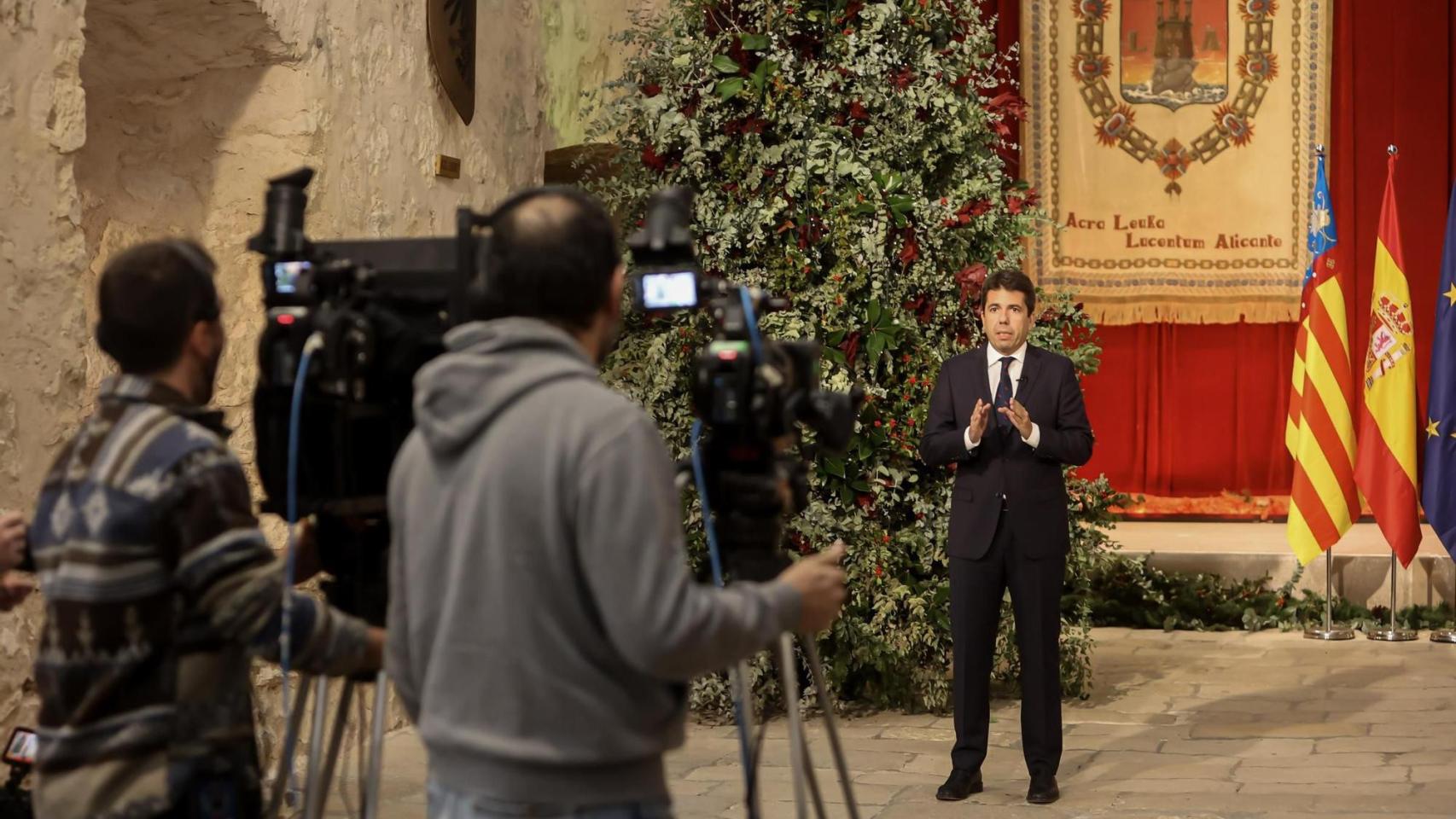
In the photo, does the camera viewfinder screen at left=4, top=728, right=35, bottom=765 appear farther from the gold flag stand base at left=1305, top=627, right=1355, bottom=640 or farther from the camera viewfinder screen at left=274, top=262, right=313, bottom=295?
the gold flag stand base at left=1305, top=627, right=1355, bottom=640

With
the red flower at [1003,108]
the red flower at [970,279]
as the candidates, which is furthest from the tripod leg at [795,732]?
the red flower at [1003,108]

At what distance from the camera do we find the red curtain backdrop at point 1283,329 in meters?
9.16

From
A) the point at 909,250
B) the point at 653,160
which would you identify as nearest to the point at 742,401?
the point at 909,250

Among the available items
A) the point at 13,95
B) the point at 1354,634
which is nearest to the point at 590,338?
the point at 13,95

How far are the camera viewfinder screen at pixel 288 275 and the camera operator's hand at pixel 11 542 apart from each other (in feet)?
1.65

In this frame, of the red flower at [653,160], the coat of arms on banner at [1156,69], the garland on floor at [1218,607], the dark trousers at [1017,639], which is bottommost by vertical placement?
the garland on floor at [1218,607]

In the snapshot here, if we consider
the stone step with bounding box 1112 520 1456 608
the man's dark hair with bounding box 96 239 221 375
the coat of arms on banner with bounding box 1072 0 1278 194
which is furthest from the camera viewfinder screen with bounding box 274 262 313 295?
the coat of arms on banner with bounding box 1072 0 1278 194

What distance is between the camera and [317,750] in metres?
2.44

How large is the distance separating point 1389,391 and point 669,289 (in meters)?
6.02

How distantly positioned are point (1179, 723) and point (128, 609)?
4.39 meters

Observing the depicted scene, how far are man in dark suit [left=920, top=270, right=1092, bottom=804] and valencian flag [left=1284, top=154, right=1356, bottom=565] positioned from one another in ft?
10.6

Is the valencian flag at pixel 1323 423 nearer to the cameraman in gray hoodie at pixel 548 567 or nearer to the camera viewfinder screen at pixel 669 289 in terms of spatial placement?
the camera viewfinder screen at pixel 669 289

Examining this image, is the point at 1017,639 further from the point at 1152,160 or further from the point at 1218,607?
the point at 1152,160

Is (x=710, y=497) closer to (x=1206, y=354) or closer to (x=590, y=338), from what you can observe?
(x=590, y=338)
